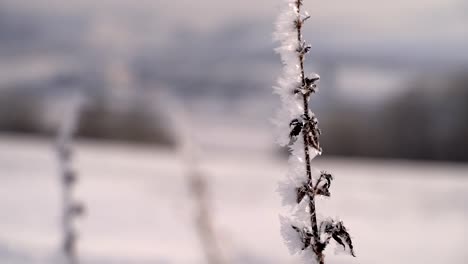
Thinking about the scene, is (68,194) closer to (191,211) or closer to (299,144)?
(191,211)

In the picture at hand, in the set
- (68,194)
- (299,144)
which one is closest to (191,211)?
(68,194)

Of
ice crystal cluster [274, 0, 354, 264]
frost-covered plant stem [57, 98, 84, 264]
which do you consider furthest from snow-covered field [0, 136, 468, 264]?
ice crystal cluster [274, 0, 354, 264]

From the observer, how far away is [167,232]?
9.72 metres

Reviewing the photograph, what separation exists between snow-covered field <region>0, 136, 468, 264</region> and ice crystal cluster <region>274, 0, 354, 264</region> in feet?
7.75

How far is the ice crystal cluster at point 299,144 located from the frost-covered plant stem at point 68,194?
182 centimetres

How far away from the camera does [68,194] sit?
307 centimetres

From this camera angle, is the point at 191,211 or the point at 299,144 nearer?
the point at 299,144

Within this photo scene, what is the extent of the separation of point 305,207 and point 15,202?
8652mm

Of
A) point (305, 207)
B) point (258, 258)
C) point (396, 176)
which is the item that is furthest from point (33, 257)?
point (396, 176)

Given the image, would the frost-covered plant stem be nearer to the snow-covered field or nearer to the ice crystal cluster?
the snow-covered field

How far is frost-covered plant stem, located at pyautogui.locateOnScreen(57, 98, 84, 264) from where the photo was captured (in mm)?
2920

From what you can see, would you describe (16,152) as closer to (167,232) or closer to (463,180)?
(167,232)

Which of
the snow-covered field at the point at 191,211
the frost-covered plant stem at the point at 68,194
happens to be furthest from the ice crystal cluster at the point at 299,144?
the snow-covered field at the point at 191,211

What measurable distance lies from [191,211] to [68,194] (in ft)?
2.76
